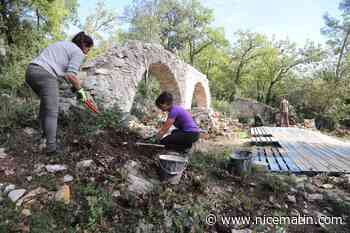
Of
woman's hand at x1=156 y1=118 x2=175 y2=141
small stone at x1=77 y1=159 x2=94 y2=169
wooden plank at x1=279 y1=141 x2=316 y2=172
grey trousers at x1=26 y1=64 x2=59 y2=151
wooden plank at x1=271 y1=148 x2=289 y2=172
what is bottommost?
wooden plank at x1=271 y1=148 x2=289 y2=172

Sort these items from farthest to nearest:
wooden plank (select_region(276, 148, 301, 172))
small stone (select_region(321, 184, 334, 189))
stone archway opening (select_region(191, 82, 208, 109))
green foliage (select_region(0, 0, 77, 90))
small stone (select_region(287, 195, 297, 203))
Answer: stone archway opening (select_region(191, 82, 208, 109)), green foliage (select_region(0, 0, 77, 90)), wooden plank (select_region(276, 148, 301, 172)), small stone (select_region(321, 184, 334, 189)), small stone (select_region(287, 195, 297, 203))

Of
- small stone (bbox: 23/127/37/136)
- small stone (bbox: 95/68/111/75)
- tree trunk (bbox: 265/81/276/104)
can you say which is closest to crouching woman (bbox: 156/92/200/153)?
small stone (bbox: 23/127/37/136)

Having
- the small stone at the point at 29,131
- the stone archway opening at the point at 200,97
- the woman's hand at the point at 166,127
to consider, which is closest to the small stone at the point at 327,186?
the woman's hand at the point at 166,127

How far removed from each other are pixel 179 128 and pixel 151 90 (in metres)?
8.92

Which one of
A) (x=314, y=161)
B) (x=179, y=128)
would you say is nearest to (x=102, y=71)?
(x=179, y=128)

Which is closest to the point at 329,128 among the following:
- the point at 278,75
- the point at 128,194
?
the point at 278,75

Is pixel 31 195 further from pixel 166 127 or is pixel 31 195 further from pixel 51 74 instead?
pixel 166 127

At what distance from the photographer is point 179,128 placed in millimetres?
3225

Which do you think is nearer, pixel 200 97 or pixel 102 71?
pixel 102 71

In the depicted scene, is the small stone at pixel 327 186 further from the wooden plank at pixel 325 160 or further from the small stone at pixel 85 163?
the small stone at pixel 85 163

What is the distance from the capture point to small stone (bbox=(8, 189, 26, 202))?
200cm

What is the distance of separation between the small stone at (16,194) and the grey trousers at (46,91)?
66 centimetres

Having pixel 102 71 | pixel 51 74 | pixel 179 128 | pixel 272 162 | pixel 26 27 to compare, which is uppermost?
pixel 26 27

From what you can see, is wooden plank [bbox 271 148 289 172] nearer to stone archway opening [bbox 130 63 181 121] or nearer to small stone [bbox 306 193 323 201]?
small stone [bbox 306 193 323 201]
